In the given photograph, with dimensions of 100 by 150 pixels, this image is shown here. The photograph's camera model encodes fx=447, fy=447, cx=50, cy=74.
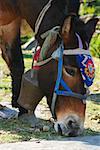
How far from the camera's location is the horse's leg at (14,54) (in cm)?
446

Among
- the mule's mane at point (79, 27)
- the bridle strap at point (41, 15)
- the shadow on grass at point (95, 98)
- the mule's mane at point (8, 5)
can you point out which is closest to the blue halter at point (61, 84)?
the mule's mane at point (79, 27)

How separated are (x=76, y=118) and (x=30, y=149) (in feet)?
1.38

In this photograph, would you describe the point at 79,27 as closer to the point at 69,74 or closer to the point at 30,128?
the point at 69,74

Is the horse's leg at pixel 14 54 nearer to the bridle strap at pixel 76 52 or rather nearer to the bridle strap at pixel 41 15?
the bridle strap at pixel 41 15

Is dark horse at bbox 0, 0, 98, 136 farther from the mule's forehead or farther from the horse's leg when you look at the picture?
the horse's leg

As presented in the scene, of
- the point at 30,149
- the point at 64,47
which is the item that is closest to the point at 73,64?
the point at 64,47

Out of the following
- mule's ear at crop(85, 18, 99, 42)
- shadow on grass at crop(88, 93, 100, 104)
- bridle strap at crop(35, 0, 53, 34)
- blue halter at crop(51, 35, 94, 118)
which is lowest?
shadow on grass at crop(88, 93, 100, 104)

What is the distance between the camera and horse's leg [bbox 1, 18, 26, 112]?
4461 mm

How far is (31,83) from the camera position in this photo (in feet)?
12.3

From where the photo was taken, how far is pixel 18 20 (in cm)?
423

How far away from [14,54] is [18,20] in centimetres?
43

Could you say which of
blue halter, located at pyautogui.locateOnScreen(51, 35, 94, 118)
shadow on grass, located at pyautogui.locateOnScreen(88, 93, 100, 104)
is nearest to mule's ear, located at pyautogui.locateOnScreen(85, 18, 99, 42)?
blue halter, located at pyautogui.locateOnScreen(51, 35, 94, 118)

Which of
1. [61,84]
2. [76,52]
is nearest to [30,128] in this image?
[61,84]

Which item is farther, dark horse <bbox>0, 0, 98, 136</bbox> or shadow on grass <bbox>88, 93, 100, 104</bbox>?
shadow on grass <bbox>88, 93, 100, 104</bbox>
